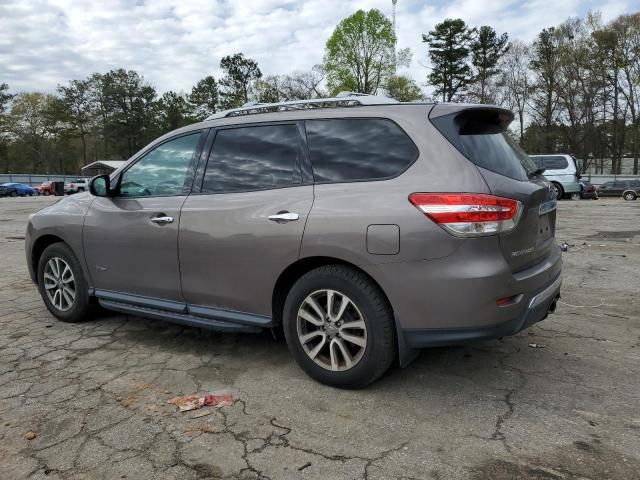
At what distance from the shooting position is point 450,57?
5250 centimetres

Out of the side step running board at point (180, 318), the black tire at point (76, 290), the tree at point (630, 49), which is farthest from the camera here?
the tree at point (630, 49)

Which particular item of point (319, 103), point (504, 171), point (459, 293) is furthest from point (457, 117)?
point (459, 293)

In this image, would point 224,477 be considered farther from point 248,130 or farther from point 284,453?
point 248,130

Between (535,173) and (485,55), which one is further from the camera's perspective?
(485,55)

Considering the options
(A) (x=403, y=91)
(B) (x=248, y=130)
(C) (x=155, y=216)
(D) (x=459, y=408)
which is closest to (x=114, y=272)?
(C) (x=155, y=216)

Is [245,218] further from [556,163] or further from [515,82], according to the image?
[515,82]

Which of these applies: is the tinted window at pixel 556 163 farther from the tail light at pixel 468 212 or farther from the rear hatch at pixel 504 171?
the tail light at pixel 468 212

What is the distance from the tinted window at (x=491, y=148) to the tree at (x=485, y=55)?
5135 cm

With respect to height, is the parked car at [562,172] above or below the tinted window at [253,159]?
below

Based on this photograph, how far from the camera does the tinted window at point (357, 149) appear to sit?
3023mm

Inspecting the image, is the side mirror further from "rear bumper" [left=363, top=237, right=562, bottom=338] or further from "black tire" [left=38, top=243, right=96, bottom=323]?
"rear bumper" [left=363, top=237, right=562, bottom=338]

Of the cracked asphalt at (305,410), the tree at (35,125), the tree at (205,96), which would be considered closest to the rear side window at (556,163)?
the cracked asphalt at (305,410)

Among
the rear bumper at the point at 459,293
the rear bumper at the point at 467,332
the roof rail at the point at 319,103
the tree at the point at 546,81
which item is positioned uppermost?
the tree at the point at 546,81

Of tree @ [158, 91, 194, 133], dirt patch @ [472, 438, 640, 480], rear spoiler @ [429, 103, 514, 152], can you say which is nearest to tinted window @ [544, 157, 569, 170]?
rear spoiler @ [429, 103, 514, 152]
